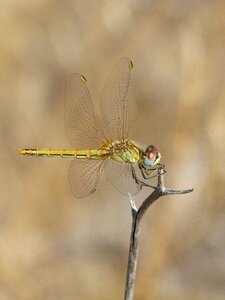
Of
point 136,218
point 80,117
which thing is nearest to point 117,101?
point 80,117

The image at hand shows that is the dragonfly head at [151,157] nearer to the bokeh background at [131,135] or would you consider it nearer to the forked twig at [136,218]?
the forked twig at [136,218]

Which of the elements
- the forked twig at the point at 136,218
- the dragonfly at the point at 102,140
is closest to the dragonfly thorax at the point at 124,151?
the dragonfly at the point at 102,140

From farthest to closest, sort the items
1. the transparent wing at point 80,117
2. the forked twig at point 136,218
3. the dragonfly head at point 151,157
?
the transparent wing at point 80,117, the dragonfly head at point 151,157, the forked twig at point 136,218

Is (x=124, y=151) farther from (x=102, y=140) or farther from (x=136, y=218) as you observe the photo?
(x=136, y=218)

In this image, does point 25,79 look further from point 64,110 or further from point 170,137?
point 170,137

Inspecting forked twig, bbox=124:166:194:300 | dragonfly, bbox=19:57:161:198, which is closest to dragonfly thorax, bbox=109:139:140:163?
dragonfly, bbox=19:57:161:198

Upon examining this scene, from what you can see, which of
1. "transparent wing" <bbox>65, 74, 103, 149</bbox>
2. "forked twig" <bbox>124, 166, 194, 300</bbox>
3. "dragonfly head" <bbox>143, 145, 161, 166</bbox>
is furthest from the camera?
"transparent wing" <bbox>65, 74, 103, 149</bbox>

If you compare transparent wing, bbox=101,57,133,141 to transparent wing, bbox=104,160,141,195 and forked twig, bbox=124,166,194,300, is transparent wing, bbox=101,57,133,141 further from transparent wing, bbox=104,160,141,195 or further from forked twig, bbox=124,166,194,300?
forked twig, bbox=124,166,194,300
